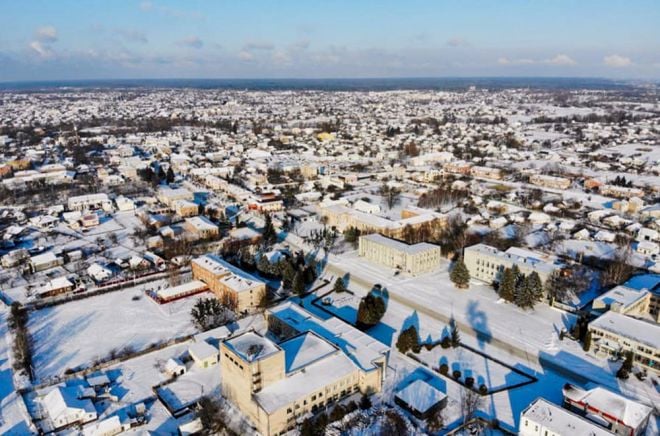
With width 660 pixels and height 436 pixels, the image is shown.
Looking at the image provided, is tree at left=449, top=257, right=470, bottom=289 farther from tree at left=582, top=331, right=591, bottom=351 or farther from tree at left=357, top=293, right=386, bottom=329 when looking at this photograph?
tree at left=582, top=331, right=591, bottom=351

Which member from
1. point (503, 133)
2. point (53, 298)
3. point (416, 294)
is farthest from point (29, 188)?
point (503, 133)

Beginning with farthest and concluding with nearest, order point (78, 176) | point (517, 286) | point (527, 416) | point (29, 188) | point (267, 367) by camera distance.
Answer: point (78, 176) < point (29, 188) < point (517, 286) < point (267, 367) < point (527, 416)

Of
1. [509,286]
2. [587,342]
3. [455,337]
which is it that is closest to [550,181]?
[509,286]

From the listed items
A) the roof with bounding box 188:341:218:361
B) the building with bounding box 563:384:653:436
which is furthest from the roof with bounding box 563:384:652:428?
the roof with bounding box 188:341:218:361

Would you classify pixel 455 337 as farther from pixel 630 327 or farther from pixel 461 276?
pixel 630 327

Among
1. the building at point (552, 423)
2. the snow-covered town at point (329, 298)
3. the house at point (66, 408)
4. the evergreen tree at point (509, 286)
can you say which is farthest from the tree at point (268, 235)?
the building at point (552, 423)

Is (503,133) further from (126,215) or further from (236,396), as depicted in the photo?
(236,396)
